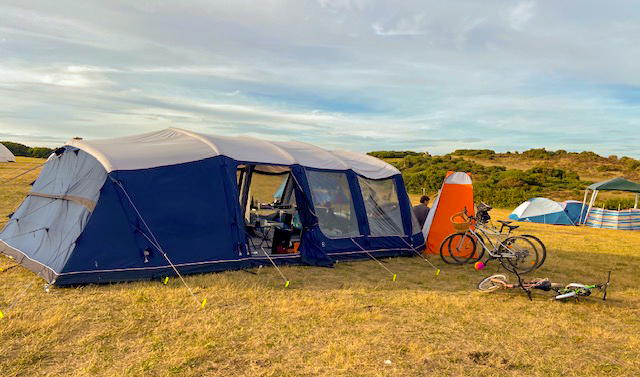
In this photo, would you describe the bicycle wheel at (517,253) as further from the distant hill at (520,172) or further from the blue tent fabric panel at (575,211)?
the distant hill at (520,172)

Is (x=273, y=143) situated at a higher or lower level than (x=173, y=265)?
higher

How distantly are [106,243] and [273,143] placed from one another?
3890 millimetres

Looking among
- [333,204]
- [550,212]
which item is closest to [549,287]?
[333,204]

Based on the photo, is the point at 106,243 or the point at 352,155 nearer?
the point at 106,243

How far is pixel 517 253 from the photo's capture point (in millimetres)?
8703

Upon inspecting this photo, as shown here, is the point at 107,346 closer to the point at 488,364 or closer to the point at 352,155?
the point at 488,364

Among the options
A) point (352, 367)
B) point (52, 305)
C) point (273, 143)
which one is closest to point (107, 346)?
point (52, 305)

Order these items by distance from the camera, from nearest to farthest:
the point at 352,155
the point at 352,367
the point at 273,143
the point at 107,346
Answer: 1. the point at 352,367
2. the point at 107,346
3. the point at 273,143
4. the point at 352,155

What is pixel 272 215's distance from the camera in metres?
10.6

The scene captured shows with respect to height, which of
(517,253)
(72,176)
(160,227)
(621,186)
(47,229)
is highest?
(621,186)

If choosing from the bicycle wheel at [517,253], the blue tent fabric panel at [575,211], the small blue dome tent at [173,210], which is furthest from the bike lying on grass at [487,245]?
the blue tent fabric panel at [575,211]

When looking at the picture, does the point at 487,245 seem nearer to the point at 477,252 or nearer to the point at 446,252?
the point at 477,252

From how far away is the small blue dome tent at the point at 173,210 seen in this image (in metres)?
6.70

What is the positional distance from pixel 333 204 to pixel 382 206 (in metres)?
1.23
